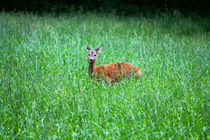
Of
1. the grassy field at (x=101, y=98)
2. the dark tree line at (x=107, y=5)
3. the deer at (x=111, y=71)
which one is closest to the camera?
the grassy field at (x=101, y=98)

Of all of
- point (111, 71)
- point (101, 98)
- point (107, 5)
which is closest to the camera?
point (101, 98)

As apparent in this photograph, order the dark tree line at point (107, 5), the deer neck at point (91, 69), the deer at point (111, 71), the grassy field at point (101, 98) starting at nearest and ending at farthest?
the grassy field at point (101, 98), the deer at point (111, 71), the deer neck at point (91, 69), the dark tree line at point (107, 5)

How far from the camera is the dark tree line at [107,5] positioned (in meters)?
16.6

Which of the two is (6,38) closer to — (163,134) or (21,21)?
(21,21)

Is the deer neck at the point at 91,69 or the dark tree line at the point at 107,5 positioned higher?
the dark tree line at the point at 107,5

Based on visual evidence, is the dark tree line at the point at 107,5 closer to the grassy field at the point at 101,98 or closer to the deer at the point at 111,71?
the grassy field at the point at 101,98

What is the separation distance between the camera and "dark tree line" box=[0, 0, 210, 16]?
16625 millimetres

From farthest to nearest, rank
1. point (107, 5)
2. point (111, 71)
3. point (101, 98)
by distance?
point (107, 5) < point (111, 71) < point (101, 98)

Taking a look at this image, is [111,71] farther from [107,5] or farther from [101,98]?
[107,5]

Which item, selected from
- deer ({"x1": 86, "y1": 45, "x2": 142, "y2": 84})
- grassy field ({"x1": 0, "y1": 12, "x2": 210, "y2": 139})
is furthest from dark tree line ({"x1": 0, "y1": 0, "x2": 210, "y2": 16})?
deer ({"x1": 86, "y1": 45, "x2": 142, "y2": 84})

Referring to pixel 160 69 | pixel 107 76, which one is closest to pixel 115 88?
pixel 107 76

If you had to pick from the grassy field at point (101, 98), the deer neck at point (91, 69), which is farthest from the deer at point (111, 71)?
the grassy field at point (101, 98)

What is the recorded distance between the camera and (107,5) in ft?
57.7

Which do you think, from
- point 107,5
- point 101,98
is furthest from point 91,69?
point 107,5
